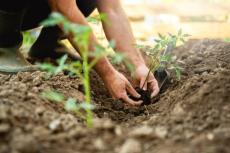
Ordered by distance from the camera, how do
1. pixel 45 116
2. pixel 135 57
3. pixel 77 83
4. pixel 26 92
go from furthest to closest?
pixel 135 57, pixel 77 83, pixel 26 92, pixel 45 116

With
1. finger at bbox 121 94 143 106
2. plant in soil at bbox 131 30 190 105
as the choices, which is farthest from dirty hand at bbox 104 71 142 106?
plant in soil at bbox 131 30 190 105

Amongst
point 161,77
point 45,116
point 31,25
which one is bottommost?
point 161,77

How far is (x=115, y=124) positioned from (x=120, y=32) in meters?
1.08

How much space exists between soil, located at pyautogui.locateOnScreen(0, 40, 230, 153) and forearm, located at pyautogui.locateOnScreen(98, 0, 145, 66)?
1.24 ft

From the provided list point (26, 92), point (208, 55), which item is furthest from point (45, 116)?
point (208, 55)

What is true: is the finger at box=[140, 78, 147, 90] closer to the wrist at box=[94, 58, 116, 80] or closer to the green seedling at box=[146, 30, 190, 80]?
the green seedling at box=[146, 30, 190, 80]

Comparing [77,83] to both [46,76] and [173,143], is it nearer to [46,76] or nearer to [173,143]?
[46,76]

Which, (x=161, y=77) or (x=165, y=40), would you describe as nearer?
(x=165, y=40)

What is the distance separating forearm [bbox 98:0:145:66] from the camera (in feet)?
8.54

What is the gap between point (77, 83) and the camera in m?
2.44

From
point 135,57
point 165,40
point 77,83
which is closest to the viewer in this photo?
point 165,40

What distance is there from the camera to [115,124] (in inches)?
66.5

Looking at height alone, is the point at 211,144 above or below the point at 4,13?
below

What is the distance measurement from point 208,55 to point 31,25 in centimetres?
124
